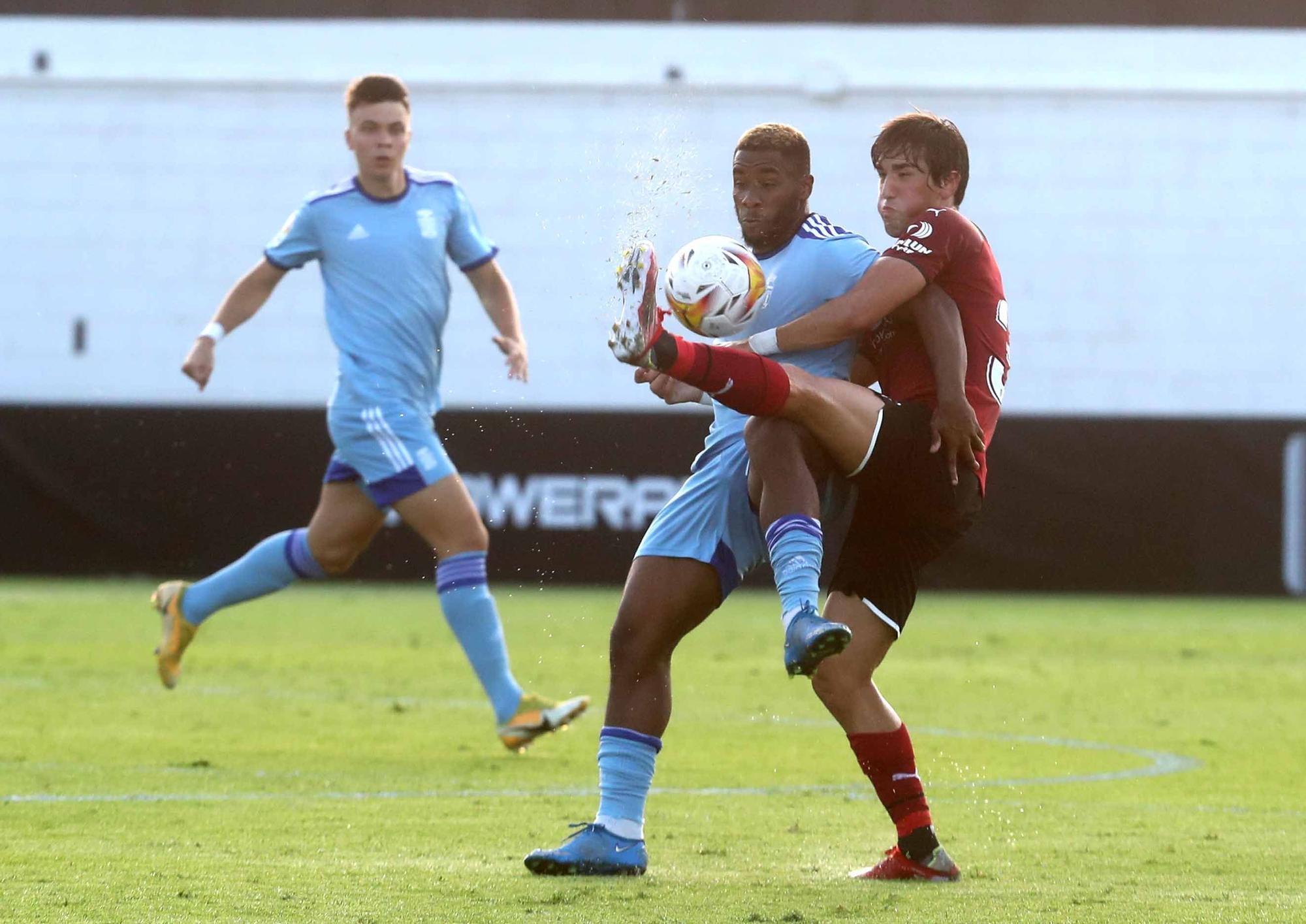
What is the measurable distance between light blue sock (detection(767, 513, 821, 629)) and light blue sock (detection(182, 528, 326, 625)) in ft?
10.2

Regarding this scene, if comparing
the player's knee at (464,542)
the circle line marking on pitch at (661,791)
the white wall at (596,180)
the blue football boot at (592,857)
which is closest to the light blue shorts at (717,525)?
the blue football boot at (592,857)

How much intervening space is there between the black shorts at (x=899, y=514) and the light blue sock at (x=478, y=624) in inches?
89.1

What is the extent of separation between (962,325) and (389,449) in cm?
272

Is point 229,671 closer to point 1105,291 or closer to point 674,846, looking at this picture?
point 674,846

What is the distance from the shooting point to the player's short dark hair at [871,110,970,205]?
15.5 feet

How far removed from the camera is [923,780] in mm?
6238

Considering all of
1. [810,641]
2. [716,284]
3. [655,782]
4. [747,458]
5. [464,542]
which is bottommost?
[655,782]

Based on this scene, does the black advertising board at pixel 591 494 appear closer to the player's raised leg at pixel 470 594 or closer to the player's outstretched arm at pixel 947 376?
the player's raised leg at pixel 470 594

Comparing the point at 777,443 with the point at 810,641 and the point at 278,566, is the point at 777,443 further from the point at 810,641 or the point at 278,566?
the point at 278,566

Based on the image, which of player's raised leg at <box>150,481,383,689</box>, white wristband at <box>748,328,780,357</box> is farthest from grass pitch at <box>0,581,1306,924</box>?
white wristband at <box>748,328,780,357</box>

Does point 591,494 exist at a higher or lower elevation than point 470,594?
lower

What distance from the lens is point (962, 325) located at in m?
4.70

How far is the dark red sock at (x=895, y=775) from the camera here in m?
4.55

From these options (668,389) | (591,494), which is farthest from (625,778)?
(591,494)
